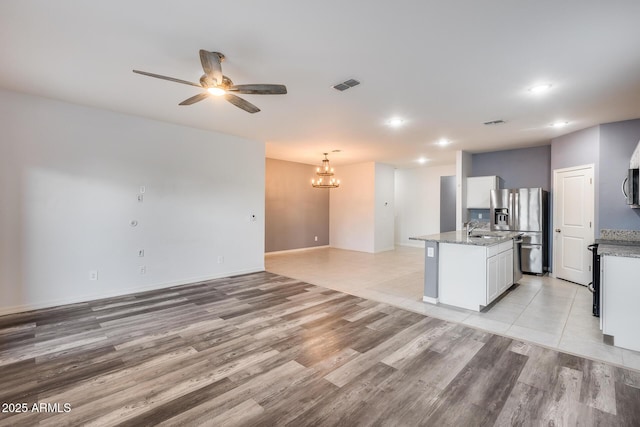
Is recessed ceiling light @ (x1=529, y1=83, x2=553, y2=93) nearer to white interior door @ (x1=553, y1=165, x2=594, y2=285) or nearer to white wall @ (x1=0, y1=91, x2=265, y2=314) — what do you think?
white interior door @ (x1=553, y1=165, x2=594, y2=285)

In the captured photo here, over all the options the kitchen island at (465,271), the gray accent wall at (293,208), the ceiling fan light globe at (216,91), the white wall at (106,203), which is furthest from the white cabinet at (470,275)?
the gray accent wall at (293,208)

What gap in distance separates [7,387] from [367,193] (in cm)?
793

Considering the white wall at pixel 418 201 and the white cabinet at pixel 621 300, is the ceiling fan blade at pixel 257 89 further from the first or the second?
the white wall at pixel 418 201

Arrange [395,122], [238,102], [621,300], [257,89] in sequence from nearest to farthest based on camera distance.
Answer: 1. [257,89]
2. [621,300]
3. [238,102]
4. [395,122]

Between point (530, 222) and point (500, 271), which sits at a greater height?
point (530, 222)

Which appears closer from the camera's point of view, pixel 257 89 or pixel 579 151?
pixel 257 89

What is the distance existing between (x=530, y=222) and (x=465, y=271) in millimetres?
3127

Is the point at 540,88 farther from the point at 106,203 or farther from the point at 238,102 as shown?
the point at 106,203

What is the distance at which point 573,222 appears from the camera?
525cm

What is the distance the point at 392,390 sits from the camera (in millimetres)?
2184

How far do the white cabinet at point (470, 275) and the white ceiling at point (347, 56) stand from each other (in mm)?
1980

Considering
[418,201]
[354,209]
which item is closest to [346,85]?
[354,209]

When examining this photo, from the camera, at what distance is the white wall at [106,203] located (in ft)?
12.2

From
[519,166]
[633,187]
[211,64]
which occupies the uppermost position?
[211,64]
